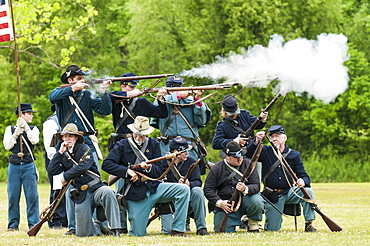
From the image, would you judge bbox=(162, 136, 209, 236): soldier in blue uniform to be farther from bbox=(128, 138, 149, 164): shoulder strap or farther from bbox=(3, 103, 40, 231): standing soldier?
bbox=(3, 103, 40, 231): standing soldier

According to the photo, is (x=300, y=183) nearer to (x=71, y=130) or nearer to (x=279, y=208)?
(x=279, y=208)

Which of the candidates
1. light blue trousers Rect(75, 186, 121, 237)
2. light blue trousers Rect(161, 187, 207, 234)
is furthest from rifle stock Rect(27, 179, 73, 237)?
light blue trousers Rect(161, 187, 207, 234)

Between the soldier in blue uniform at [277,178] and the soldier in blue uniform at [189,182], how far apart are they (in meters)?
1.08

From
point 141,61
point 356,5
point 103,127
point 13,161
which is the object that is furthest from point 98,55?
point 13,161

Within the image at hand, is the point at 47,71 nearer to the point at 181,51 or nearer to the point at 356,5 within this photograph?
the point at 181,51

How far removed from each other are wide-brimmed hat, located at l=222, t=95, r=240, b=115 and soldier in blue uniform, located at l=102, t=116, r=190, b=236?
4.84ft

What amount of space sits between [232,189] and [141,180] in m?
1.46

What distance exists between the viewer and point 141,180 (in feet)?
37.4

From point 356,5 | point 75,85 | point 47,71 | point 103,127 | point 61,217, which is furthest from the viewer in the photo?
point 356,5

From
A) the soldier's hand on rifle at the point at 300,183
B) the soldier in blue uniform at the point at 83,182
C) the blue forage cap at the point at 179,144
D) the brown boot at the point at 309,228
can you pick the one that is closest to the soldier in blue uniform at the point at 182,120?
the blue forage cap at the point at 179,144

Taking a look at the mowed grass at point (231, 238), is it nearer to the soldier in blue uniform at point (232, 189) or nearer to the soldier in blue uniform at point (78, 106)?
the soldier in blue uniform at point (232, 189)

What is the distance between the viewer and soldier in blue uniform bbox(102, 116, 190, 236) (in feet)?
36.9

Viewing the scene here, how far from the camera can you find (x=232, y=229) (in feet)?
38.2

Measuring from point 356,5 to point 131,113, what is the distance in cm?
3468
